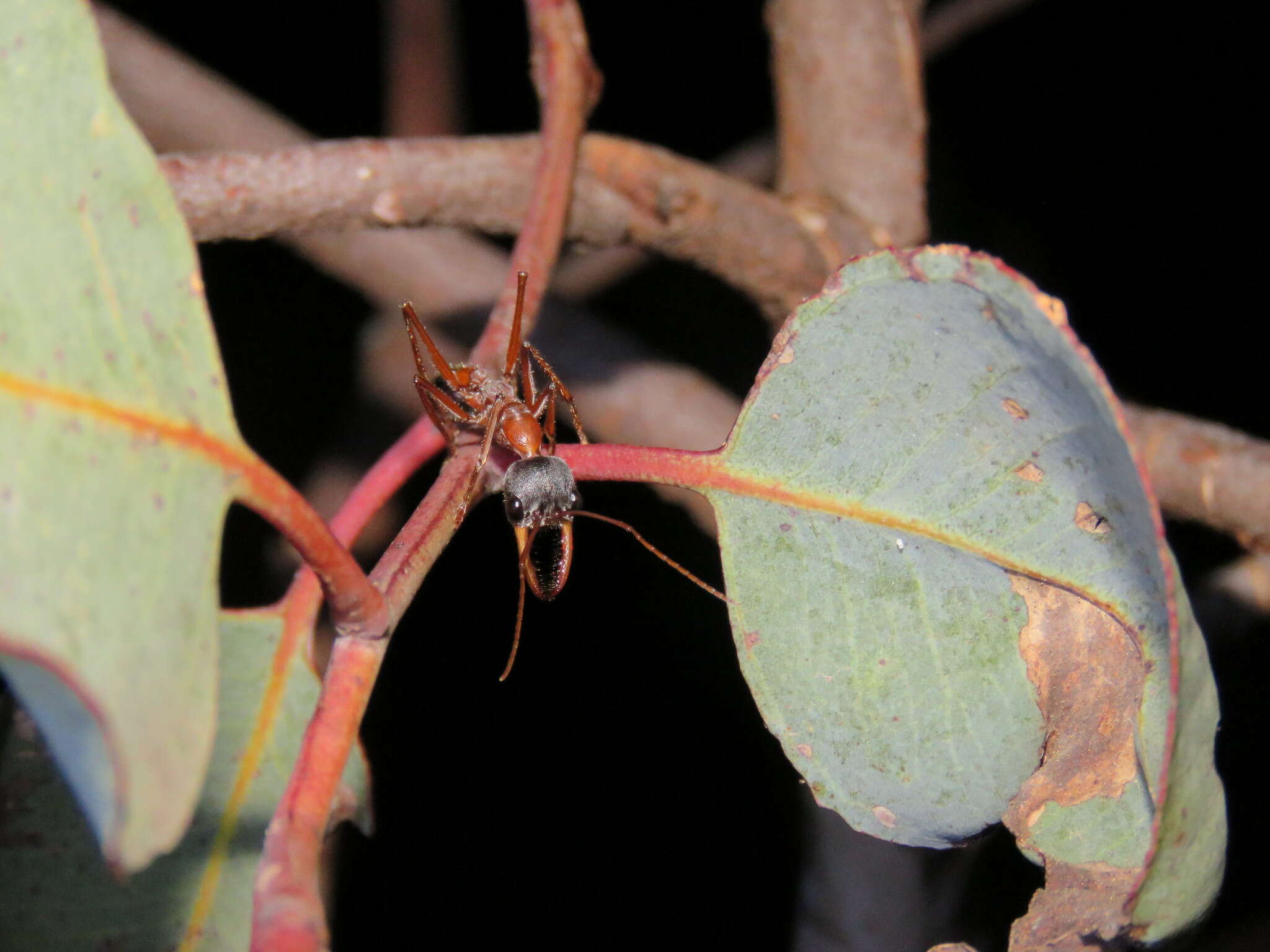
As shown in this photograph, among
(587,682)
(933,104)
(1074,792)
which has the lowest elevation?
(587,682)

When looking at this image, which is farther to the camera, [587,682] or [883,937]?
[587,682]

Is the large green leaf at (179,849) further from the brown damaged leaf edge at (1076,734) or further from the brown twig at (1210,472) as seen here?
the brown twig at (1210,472)

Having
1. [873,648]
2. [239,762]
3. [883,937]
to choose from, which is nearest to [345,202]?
[239,762]

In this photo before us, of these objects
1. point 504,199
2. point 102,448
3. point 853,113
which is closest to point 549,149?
point 504,199

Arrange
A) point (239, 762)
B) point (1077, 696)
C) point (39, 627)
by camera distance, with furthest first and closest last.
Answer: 1. point (239, 762)
2. point (1077, 696)
3. point (39, 627)

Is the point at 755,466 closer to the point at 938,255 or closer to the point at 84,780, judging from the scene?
the point at 938,255

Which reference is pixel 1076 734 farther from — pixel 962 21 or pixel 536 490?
pixel 962 21

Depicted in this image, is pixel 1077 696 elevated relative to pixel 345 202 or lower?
lower

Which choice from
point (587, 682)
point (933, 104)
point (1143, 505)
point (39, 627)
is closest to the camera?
point (39, 627)
